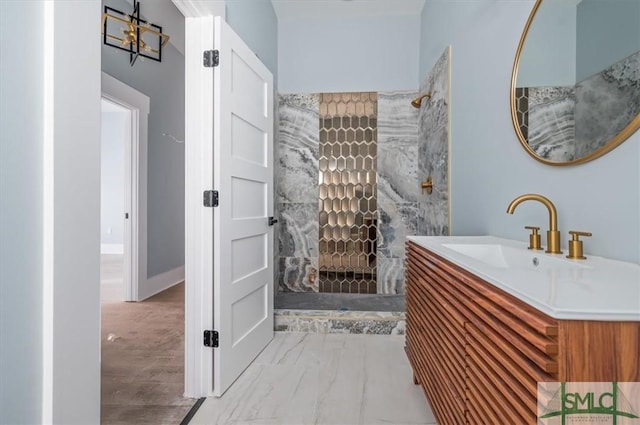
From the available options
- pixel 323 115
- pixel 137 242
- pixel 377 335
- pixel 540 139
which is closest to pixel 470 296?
pixel 540 139

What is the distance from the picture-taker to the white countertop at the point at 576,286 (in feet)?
1.84

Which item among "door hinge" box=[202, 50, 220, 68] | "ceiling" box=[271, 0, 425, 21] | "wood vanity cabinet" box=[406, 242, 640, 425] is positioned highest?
"ceiling" box=[271, 0, 425, 21]

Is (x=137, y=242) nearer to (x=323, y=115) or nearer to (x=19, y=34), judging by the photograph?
(x=323, y=115)

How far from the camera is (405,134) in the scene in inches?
132

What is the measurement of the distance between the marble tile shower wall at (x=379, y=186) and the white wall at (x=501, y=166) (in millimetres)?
727

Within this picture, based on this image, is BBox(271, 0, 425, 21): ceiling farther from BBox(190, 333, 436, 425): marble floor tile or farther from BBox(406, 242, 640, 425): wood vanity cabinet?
BBox(190, 333, 436, 425): marble floor tile

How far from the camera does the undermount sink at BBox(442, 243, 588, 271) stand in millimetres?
1036

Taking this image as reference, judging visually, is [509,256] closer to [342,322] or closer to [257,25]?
[342,322]

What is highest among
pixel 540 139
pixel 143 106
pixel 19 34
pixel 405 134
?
pixel 143 106

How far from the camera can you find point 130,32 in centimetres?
248

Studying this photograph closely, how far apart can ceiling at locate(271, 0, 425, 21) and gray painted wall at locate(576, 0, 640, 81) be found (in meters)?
2.39

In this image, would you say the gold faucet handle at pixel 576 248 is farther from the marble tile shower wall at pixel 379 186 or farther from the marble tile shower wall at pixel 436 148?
the marble tile shower wall at pixel 379 186

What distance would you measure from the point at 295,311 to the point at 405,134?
194 centimetres

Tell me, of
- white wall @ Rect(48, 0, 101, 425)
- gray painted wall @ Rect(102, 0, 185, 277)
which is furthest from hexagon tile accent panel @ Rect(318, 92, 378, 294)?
white wall @ Rect(48, 0, 101, 425)
